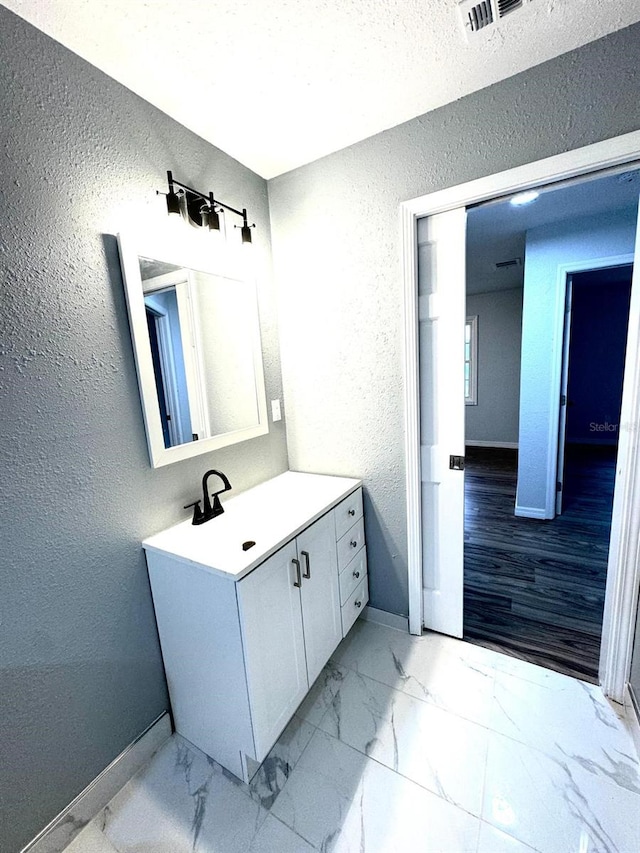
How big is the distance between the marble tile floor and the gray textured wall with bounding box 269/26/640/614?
532 mm

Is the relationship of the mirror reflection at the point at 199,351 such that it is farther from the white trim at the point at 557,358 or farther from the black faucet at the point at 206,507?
the white trim at the point at 557,358

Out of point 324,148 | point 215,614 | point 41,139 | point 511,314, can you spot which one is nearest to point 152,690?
point 215,614

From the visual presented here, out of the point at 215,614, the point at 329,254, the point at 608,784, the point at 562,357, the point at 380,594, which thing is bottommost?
the point at 608,784

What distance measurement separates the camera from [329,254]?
173 centimetres

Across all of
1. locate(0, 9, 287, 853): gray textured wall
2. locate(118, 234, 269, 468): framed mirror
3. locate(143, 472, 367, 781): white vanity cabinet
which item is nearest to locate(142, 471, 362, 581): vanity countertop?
locate(143, 472, 367, 781): white vanity cabinet

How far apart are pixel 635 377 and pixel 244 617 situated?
60.6 inches

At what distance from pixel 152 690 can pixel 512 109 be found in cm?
255

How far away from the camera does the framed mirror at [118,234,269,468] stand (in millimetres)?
1282

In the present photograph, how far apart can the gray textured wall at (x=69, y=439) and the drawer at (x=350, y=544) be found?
2.62 feet

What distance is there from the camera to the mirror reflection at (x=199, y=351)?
1.35 m

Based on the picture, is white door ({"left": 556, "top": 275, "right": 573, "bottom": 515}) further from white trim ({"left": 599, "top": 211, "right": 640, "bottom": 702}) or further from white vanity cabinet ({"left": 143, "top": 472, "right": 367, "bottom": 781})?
white vanity cabinet ({"left": 143, "top": 472, "right": 367, "bottom": 781})

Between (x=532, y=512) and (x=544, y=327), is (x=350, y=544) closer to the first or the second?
(x=532, y=512)

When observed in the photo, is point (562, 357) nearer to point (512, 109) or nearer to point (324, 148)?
point (512, 109)

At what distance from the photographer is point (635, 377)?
48.8 inches
